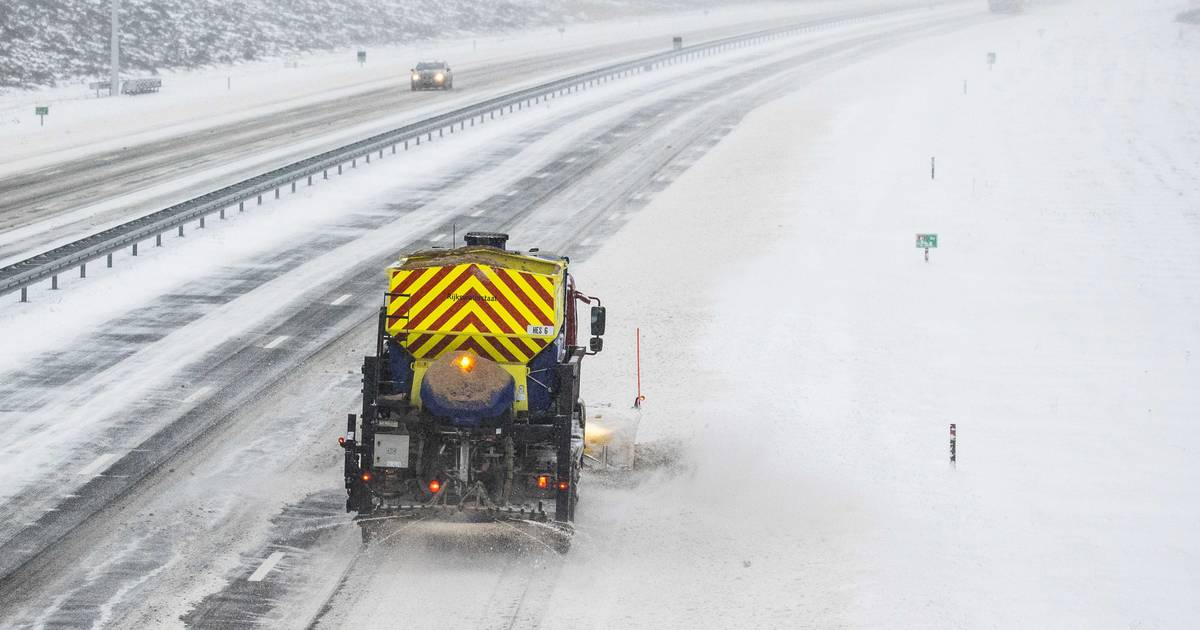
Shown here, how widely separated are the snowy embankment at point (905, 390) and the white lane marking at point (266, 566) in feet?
9.21

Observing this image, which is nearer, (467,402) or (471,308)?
(467,402)

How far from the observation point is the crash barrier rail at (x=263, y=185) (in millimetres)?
27234

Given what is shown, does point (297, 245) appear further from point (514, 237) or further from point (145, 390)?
point (145, 390)

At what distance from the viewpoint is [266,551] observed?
14.5 metres

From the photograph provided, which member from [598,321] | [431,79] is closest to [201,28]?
[431,79]

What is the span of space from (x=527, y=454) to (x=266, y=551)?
2737 millimetres

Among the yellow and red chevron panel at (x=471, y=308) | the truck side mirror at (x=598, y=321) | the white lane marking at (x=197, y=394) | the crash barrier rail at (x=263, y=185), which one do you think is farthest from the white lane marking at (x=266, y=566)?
the crash barrier rail at (x=263, y=185)

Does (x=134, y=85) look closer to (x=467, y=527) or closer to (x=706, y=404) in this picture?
(x=706, y=404)

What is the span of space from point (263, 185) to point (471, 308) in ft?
78.2

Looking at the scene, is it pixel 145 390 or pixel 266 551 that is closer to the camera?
pixel 266 551

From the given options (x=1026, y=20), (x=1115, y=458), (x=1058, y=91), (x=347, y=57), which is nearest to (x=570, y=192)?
(x=1115, y=458)

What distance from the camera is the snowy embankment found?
46.4ft

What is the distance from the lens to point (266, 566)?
46.2 feet

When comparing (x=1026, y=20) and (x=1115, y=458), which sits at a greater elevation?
(x=1026, y=20)
